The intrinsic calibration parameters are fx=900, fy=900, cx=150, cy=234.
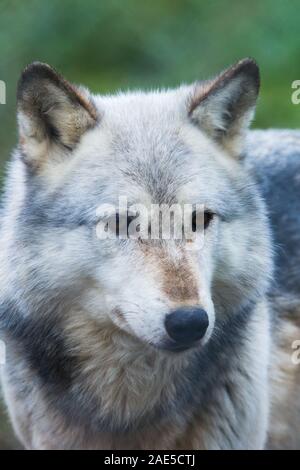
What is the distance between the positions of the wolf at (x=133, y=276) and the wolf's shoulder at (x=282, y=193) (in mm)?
582

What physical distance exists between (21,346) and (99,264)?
0.78 m

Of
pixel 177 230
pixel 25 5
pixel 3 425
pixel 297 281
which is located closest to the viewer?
pixel 177 230

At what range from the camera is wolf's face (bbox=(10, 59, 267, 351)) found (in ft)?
12.8

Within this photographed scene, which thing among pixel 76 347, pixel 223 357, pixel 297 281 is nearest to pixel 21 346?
pixel 76 347

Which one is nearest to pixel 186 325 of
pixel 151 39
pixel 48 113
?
pixel 48 113

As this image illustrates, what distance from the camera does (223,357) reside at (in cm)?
465

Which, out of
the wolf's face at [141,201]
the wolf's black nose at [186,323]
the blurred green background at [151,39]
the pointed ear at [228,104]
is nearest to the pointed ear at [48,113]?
the wolf's face at [141,201]

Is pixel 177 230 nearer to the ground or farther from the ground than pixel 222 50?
nearer to the ground

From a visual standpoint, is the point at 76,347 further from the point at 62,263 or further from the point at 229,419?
the point at 229,419

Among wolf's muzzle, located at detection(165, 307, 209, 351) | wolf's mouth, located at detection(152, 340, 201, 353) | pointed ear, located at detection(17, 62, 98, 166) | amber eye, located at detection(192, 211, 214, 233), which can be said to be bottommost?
wolf's mouth, located at detection(152, 340, 201, 353)

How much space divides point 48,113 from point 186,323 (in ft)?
4.08

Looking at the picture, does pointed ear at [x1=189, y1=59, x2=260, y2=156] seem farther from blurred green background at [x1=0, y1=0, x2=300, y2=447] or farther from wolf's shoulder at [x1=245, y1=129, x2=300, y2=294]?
blurred green background at [x1=0, y1=0, x2=300, y2=447]

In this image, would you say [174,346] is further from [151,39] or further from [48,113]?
[151,39]

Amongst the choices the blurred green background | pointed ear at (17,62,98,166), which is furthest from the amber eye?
the blurred green background
